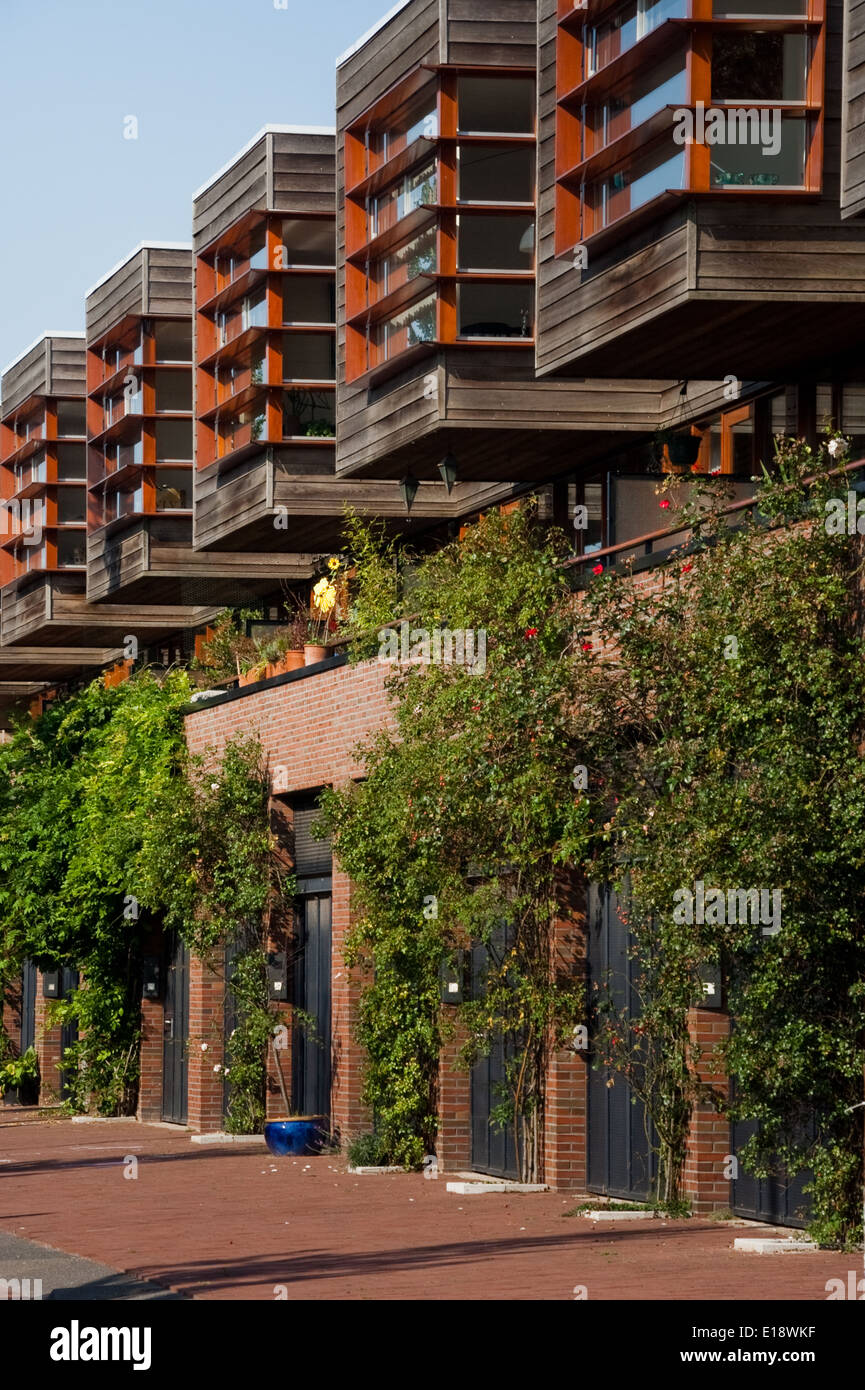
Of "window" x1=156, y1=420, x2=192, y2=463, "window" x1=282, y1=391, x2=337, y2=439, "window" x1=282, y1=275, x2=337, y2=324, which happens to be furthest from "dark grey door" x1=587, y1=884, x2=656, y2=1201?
"window" x1=156, y1=420, x2=192, y2=463

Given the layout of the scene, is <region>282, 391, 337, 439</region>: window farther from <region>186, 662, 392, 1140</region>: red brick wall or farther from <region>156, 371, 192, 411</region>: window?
<region>156, 371, 192, 411</region>: window

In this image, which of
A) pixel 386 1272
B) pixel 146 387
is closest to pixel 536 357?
pixel 386 1272

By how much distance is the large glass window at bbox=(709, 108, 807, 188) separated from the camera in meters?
16.4

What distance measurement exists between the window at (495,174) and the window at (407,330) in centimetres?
115

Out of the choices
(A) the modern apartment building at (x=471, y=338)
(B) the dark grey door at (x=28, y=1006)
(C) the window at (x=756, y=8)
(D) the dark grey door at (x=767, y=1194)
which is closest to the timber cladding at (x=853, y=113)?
(A) the modern apartment building at (x=471, y=338)

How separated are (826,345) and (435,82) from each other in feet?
18.2

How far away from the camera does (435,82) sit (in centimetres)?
2108

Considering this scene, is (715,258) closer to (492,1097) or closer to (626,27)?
(626,27)

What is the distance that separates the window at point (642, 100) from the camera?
55.5 feet

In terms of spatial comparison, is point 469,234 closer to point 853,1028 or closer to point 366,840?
point 366,840

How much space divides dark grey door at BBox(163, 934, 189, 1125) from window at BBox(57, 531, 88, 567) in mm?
9465

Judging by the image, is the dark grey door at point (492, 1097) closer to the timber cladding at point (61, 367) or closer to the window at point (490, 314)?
the window at point (490, 314)

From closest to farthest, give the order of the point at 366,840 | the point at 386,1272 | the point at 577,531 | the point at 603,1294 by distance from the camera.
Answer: the point at 603,1294, the point at 386,1272, the point at 366,840, the point at 577,531
